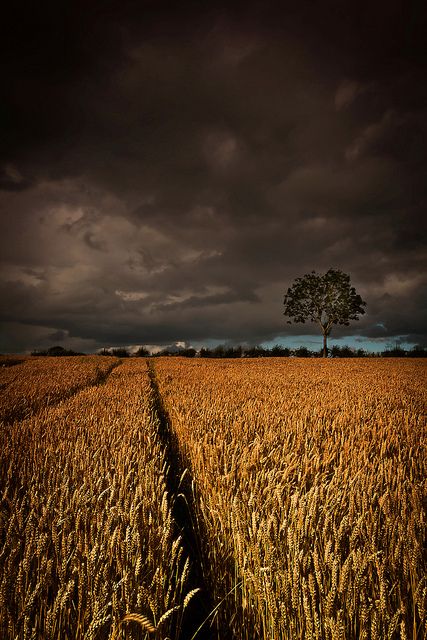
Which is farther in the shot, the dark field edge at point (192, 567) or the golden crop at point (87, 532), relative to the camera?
the dark field edge at point (192, 567)

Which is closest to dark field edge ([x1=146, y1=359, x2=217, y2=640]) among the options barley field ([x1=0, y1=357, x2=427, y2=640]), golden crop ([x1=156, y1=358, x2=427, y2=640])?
barley field ([x1=0, y1=357, x2=427, y2=640])

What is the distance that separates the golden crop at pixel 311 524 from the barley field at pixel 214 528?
16 millimetres

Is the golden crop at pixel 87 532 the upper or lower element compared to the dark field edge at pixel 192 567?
upper

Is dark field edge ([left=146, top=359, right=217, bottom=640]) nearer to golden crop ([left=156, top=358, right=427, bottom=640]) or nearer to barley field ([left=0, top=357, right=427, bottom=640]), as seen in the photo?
barley field ([left=0, top=357, right=427, bottom=640])

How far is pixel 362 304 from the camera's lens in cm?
4728

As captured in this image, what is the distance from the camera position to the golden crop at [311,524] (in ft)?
4.44

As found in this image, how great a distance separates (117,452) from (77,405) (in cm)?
312

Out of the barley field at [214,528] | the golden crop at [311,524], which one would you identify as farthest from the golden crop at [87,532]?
the golden crop at [311,524]

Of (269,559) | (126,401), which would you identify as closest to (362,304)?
(126,401)

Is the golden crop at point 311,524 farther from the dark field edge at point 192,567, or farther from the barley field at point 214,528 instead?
the dark field edge at point 192,567

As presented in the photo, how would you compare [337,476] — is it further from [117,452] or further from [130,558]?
[117,452]

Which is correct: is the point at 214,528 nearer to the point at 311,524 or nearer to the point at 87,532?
the point at 311,524

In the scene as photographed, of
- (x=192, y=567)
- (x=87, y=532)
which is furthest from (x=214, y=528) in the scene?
(x=87, y=532)

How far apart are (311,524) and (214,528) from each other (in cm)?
66
